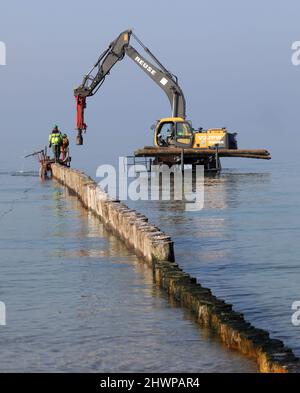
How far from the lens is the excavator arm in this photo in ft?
227

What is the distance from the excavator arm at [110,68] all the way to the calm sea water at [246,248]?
17.1m

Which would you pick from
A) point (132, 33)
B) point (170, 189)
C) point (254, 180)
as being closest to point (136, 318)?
point (170, 189)

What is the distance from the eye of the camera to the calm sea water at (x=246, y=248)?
1894cm

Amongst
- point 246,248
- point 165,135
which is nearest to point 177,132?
point 165,135

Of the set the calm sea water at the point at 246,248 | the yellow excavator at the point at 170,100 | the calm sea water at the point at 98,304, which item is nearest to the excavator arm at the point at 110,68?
the yellow excavator at the point at 170,100

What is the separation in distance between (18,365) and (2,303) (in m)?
4.44

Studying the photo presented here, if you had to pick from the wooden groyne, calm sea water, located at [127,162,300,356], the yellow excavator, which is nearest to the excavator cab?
the yellow excavator

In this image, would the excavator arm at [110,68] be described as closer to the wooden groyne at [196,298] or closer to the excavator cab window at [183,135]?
the excavator cab window at [183,135]

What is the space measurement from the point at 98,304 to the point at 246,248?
1045cm

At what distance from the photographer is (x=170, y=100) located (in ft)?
232

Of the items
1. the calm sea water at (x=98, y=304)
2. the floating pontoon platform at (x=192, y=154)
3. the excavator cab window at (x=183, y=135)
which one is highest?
the excavator cab window at (x=183, y=135)

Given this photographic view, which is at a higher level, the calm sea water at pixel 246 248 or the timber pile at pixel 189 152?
the timber pile at pixel 189 152

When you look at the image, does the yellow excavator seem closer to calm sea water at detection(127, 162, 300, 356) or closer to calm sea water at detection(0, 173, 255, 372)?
calm sea water at detection(127, 162, 300, 356)

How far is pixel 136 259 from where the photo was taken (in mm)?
23203
